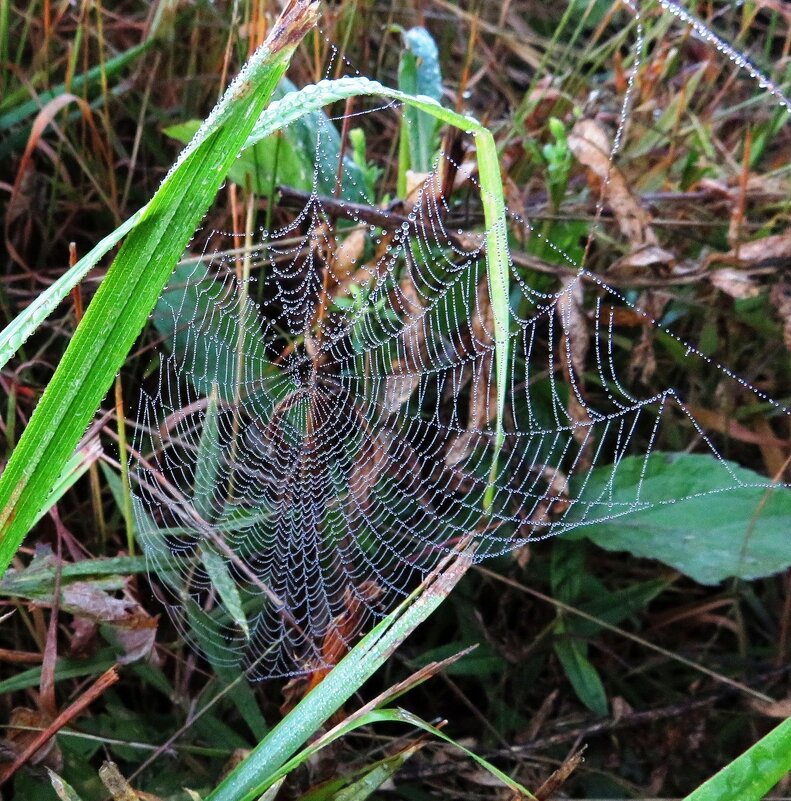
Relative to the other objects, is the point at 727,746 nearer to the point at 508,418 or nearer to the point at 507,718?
the point at 507,718

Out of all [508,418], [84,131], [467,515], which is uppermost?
[84,131]

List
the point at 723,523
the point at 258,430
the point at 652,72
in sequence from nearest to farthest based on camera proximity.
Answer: the point at 723,523, the point at 258,430, the point at 652,72

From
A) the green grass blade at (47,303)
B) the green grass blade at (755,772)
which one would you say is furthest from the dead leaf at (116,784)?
the green grass blade at (755,772)

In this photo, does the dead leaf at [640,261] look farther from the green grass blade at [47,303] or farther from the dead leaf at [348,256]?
the green grass blade at [47,303]

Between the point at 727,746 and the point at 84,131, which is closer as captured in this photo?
the point at 727,746

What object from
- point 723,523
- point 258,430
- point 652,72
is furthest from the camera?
point 652,72

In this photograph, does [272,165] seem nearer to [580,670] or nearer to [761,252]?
[761,252]

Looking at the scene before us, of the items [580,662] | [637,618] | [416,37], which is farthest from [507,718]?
[416,37]

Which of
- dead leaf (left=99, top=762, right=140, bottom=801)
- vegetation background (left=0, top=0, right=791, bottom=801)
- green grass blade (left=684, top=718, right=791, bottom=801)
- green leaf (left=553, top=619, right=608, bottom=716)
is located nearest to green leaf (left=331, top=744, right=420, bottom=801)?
vegetation background (left=0, top=0, right=791, bottom=801)
